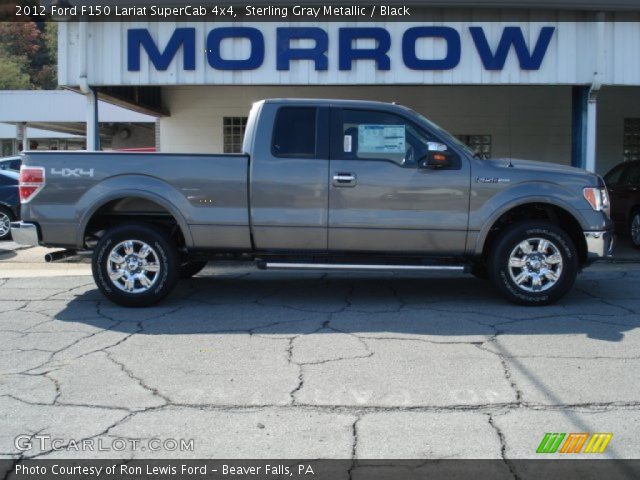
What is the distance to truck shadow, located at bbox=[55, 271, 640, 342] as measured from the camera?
6.13 m

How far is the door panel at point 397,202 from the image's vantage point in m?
6.68

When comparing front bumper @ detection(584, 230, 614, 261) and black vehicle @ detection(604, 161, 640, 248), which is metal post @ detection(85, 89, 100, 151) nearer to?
front bumper @ detection(584, 230, 614, 261)

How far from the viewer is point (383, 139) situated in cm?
681

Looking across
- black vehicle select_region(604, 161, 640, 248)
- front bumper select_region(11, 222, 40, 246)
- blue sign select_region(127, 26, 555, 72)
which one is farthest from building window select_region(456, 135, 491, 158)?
front bumper select_region(11, 222, 40, 246)

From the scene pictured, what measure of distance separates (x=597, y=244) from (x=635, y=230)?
18.2ft

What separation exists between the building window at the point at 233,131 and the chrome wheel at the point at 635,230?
30.9 feet

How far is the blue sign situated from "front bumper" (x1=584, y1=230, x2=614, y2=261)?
5002mm

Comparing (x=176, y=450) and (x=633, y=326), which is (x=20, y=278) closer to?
(x=176, y=450)

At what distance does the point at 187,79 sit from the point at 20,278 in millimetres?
4273

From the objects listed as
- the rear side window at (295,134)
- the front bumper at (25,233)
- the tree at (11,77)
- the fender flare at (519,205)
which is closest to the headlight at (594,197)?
the fender flare at (519,205)

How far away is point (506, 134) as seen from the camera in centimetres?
1647

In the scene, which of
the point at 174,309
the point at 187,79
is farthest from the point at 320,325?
the point at 187,79

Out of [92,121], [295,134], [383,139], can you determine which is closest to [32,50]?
[92,121]

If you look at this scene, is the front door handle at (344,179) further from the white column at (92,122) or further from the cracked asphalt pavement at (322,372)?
the white column at (92,122)
